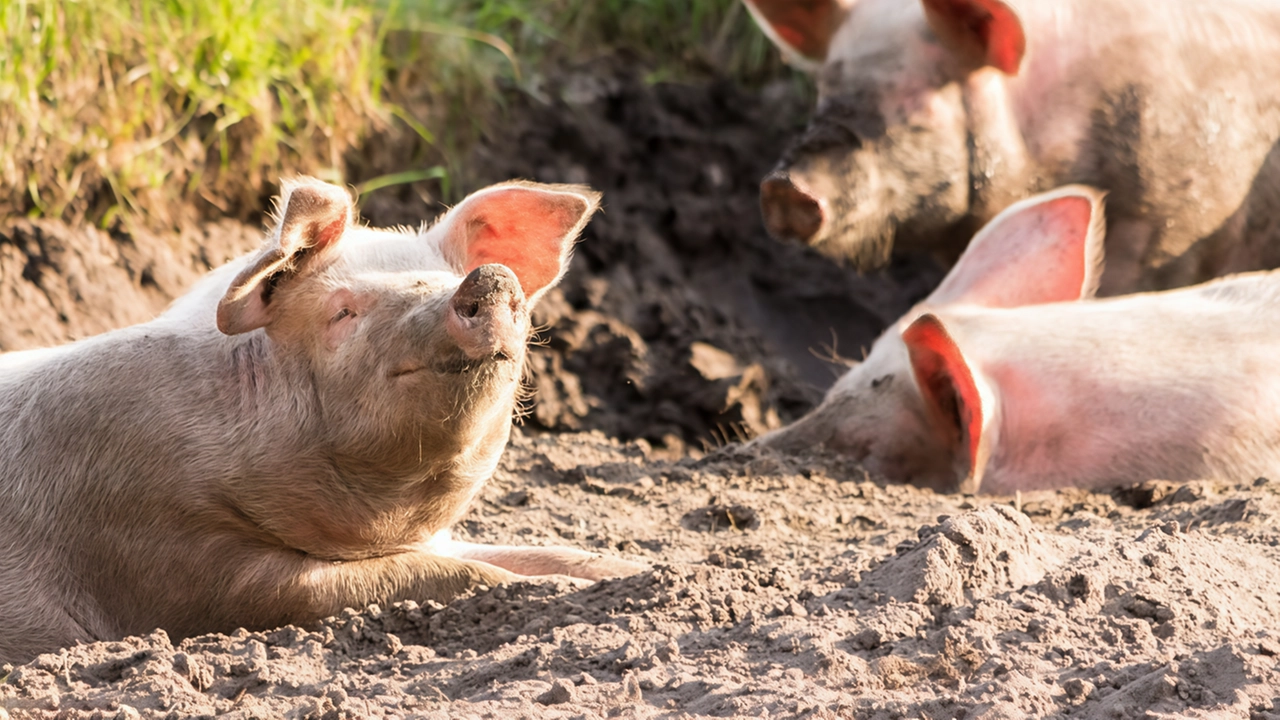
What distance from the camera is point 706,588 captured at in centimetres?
264

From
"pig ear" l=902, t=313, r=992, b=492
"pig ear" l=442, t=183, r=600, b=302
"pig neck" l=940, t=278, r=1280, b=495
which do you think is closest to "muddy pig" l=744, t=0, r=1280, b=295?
"pig neck" l=940, t=278, r=1280, b=495

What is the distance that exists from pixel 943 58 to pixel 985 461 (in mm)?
1690

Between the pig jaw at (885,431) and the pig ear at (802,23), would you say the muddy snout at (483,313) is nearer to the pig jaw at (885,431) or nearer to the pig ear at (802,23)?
the pig jaw at (885,431)

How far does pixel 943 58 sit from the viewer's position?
4.99 m

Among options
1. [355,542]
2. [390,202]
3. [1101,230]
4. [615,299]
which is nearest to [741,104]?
[615,299]

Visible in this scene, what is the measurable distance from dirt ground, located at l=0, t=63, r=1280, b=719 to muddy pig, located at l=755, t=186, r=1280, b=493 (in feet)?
0.46

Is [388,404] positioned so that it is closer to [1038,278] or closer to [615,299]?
[1038,278]

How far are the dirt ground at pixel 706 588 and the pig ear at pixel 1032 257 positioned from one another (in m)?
0.73

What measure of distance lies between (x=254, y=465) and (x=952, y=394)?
1925 mm

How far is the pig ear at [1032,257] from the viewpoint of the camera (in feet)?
14.5

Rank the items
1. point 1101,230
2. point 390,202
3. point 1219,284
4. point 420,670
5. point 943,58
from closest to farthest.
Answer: point 420,670 < point 1219,284 < point 1101,230 < point 943,58 < point 390,202

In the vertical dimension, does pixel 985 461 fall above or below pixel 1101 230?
below

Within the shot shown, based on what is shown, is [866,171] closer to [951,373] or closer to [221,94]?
[951,373]

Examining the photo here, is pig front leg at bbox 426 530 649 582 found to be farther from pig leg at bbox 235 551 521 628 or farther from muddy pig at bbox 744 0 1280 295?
muddy pig at bbox 744 0 1280 295
